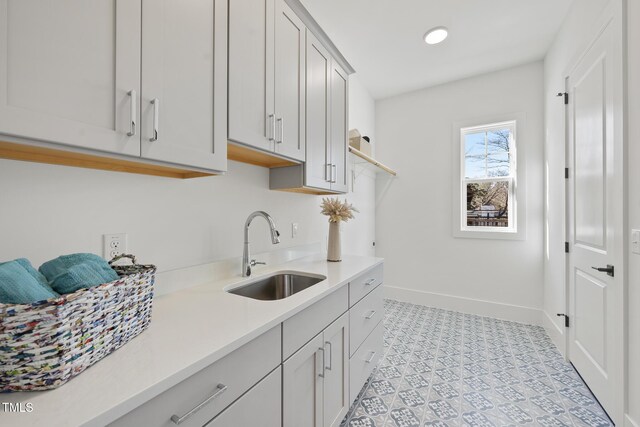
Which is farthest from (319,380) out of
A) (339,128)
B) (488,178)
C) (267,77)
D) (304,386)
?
(488,178)

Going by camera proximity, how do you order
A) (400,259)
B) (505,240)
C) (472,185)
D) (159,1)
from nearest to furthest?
1. (159,1)
2. (505,240)
3. (472,185)
4. (400,259)

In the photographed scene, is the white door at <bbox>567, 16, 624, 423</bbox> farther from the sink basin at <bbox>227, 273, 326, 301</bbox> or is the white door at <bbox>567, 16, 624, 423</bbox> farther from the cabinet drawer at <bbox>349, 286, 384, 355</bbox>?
the sink basin at <bbox>227, 273, 326, 301</bbox>

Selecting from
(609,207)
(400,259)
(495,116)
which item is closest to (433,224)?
(400,259)

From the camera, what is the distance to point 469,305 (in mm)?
3184

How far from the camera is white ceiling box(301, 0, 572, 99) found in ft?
6.93

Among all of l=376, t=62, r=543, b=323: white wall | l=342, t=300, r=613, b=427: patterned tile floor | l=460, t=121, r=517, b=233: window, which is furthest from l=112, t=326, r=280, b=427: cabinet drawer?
l=460, t=121, r=517, b=233: window

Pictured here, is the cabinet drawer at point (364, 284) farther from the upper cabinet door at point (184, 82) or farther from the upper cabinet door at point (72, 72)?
the upper cabinet door at point (72, 72)

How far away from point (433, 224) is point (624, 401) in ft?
7.24

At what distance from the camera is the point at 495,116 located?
305 centimetres

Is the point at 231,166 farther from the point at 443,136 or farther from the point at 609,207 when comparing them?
the point at 443,136

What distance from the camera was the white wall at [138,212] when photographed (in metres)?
0.82

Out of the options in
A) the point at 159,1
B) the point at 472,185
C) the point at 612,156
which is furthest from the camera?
the point at 472,185

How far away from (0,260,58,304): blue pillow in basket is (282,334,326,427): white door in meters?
0.73

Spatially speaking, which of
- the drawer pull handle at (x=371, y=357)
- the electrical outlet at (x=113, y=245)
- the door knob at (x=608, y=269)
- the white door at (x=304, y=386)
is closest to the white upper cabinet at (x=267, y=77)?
the electrical outlet at (x=113, y=245)
